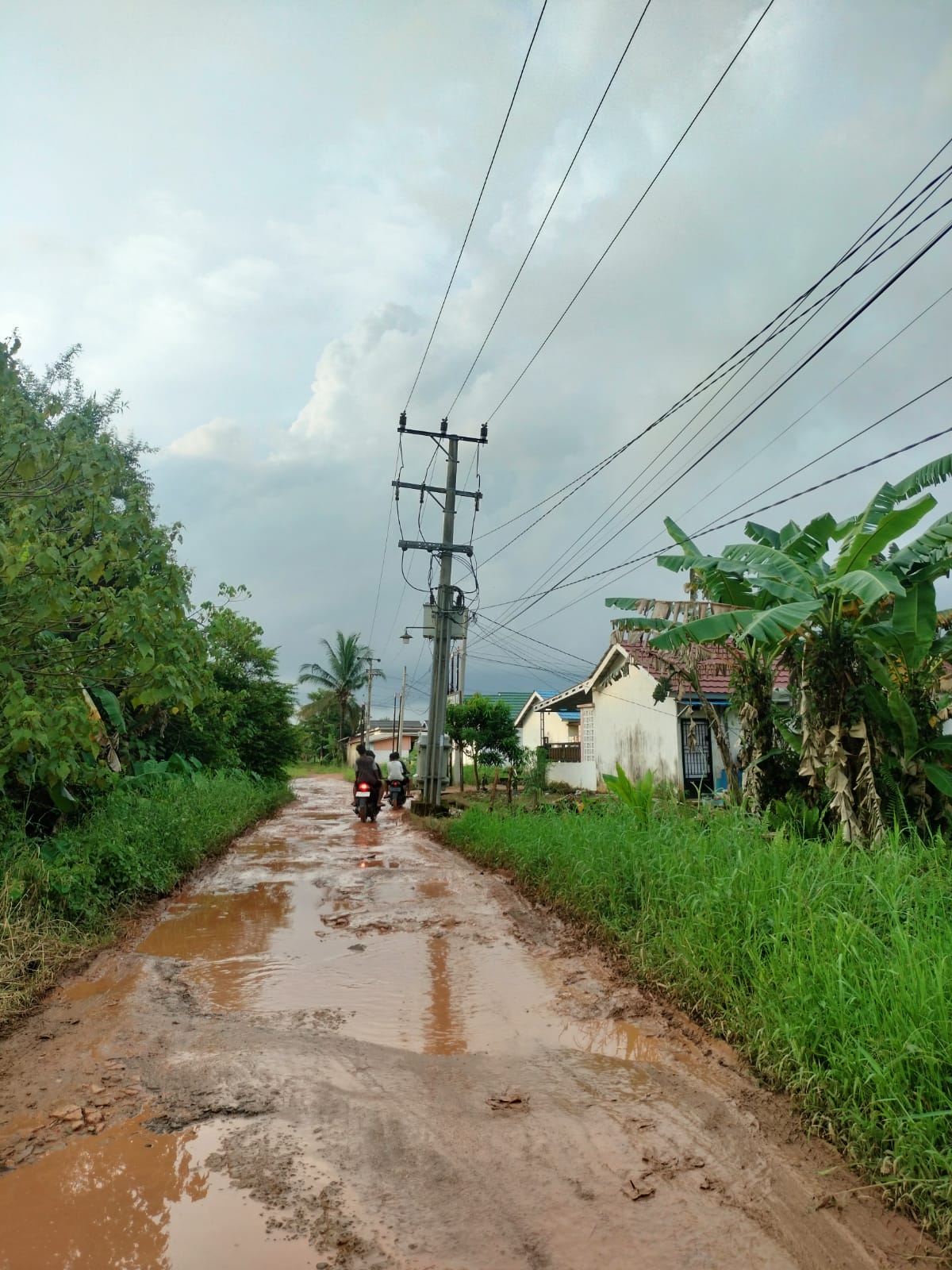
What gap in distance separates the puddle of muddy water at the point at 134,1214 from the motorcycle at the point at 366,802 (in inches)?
610

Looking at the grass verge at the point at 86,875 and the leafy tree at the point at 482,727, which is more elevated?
the leafy tree at the point at 482,727

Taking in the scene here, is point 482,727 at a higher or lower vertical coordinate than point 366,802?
higher

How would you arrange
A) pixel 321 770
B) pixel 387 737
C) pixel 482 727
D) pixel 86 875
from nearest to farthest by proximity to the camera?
pixel 86 875 < pixel 482 727 < pixel 321 770 < pixel 387 737

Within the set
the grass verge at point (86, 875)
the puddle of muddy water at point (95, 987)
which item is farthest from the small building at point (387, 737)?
the puddle of muddy water at point (95, 987)

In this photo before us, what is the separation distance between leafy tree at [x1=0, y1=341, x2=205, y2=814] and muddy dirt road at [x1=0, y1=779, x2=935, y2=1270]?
1.94 m

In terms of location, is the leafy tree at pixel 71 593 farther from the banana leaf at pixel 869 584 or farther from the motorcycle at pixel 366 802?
the motorcycle at pixel 366 802

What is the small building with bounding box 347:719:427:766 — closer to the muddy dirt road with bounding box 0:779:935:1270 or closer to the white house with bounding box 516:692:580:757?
the white house with bounding box 516:692:580:757

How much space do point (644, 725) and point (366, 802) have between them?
760cm

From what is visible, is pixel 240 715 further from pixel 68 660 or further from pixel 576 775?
pixel 68 660

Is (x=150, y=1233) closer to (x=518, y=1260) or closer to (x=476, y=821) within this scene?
(x=518, y=1260)

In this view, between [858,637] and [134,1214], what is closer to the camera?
[134,1214]

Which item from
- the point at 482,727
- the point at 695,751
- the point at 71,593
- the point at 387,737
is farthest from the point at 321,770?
the point at 71,593

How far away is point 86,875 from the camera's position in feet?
23.7

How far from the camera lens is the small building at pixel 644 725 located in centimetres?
1978
